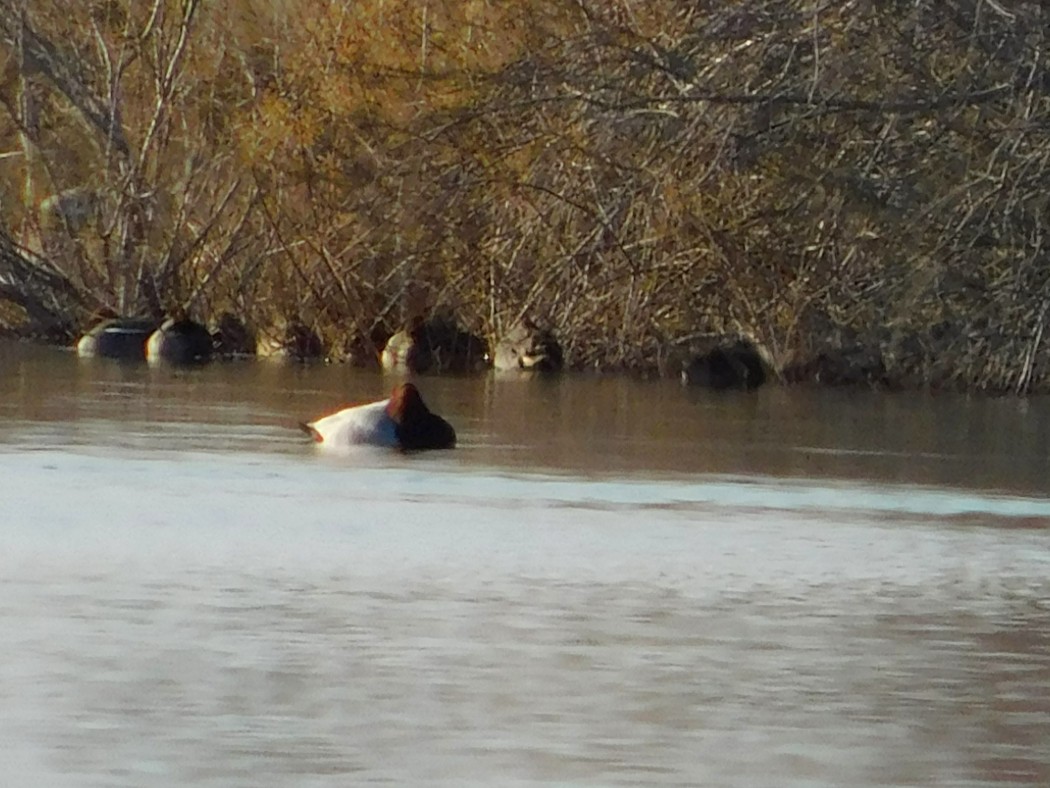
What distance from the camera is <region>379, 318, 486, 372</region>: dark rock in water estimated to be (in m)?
24.0

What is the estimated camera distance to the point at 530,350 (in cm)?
2288

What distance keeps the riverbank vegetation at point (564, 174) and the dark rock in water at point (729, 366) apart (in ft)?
0.77

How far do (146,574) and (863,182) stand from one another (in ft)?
35.2

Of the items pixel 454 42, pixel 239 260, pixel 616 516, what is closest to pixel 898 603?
pixel 616 516

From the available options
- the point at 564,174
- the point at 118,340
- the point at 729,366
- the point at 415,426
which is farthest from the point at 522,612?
the point at 118,340

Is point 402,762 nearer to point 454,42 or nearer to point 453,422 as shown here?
point 453,422

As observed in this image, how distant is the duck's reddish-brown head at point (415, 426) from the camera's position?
13.4m

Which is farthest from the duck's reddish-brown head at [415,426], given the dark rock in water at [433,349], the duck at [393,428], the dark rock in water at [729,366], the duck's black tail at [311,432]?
the dark rock in water at [433,349]

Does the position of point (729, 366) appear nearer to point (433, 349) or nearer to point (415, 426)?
point (433, 349)

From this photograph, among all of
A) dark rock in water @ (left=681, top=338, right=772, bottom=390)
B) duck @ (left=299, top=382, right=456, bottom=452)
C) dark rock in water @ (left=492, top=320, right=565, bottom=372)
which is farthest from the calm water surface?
dark rock in water @ (left=492, top=320, right=565, bottom=372)

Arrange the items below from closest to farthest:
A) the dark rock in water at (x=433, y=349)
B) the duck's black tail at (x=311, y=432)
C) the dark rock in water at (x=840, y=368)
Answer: the duck's black tail at (x=311, y=432) < the dark rock in water at (x=840, y=368) < the dark rock in water at (x=433, y=349)

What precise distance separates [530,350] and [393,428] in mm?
9364

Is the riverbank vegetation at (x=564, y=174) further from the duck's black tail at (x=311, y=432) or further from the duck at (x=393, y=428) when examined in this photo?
the duck at (x=393, y=428)

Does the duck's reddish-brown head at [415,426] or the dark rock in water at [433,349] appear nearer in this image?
the duck's reddish-brown head at [415,426]
